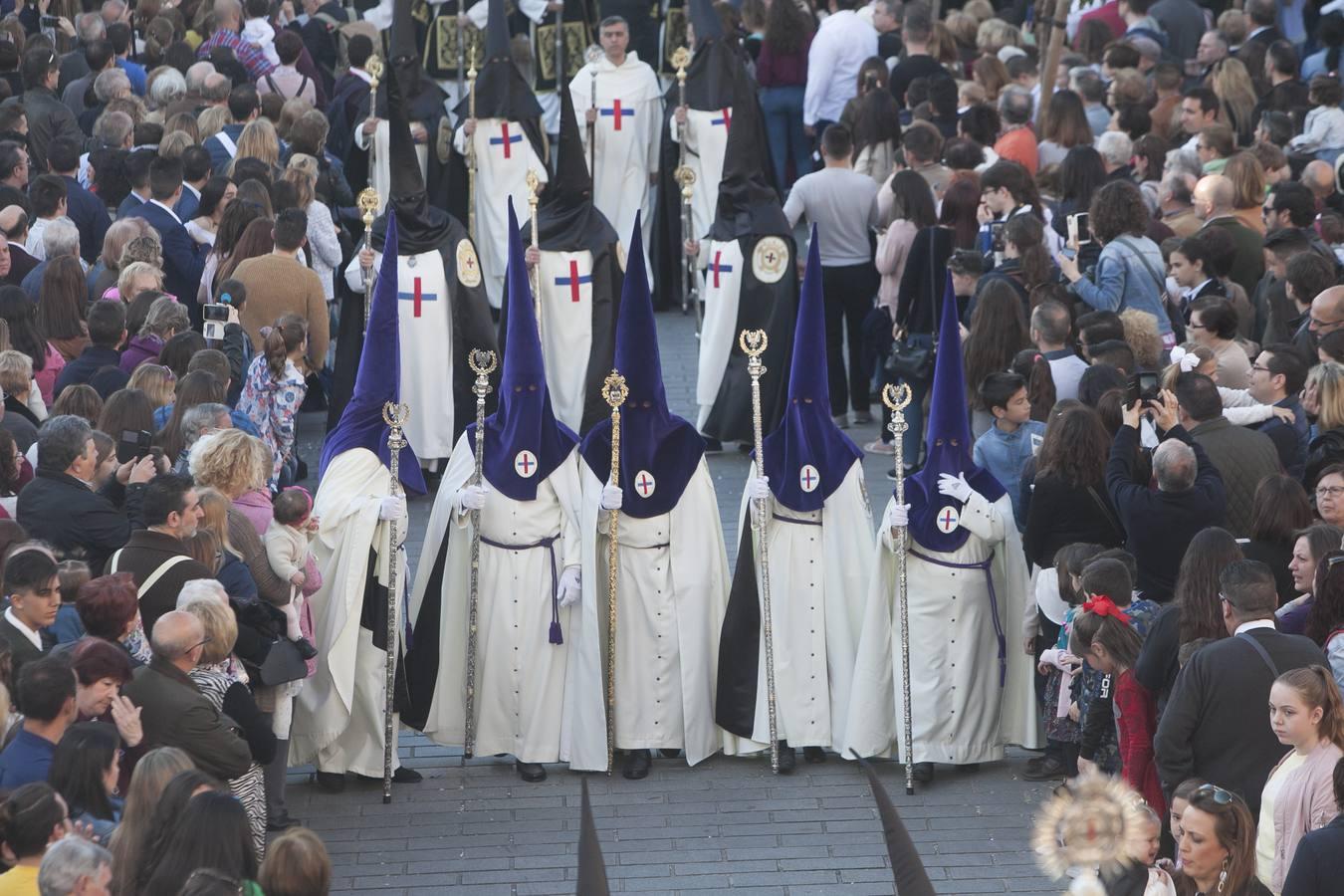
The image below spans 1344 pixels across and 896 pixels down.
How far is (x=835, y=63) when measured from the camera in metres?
16.1

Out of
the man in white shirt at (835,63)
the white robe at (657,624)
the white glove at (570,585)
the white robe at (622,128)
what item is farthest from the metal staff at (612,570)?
the man in white shirt at (835,63)

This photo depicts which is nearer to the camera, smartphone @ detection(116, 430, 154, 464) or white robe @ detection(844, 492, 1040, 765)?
smartphone @ detection(116, 430, 154, 464)

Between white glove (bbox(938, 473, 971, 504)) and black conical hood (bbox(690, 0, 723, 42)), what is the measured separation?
6.95 metres

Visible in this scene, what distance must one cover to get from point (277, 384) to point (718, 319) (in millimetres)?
3315

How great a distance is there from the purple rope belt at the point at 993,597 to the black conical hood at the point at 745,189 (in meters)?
4.06

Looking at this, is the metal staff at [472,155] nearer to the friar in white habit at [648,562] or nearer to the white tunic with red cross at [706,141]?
the white tunic with red cross at [706,141]

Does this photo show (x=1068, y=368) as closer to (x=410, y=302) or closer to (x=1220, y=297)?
(x=1220, y=297)

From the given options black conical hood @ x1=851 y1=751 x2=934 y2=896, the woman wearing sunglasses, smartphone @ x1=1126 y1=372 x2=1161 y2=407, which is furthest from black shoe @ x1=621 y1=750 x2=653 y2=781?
black conical hood @ x1=851 y1=751 x2=934 y2=896

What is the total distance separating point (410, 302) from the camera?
40.0 feet

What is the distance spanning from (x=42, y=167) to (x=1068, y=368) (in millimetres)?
7204

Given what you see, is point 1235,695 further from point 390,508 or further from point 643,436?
point 390,508

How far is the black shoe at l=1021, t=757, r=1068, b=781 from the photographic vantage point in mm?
8781

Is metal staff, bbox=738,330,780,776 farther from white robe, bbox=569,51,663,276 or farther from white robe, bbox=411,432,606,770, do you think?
white robe, bbox=569,51,663,276

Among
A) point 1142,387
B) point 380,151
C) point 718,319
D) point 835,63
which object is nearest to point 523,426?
point 1142,387
